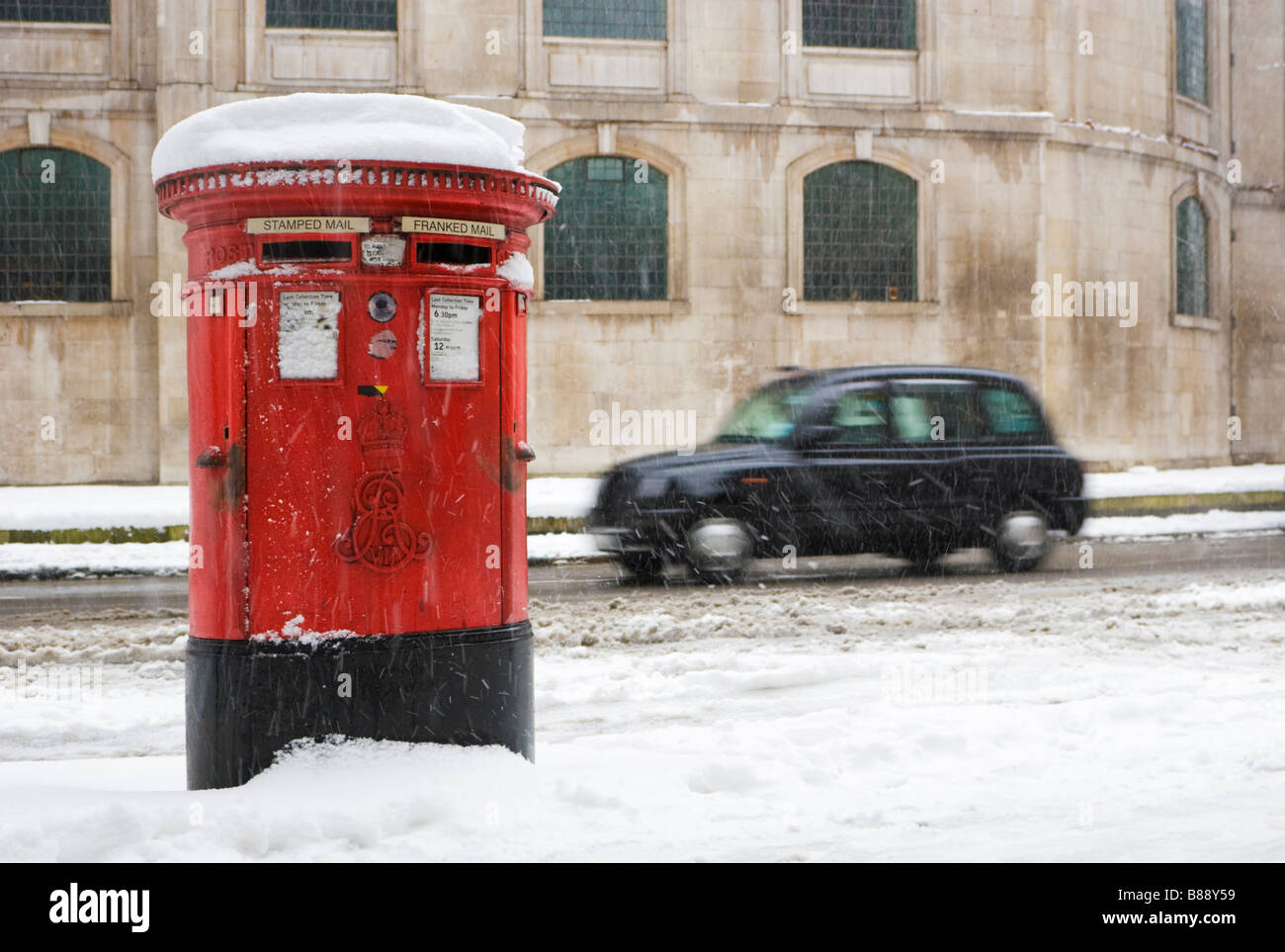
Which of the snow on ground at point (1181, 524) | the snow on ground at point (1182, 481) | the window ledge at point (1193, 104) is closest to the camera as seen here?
the snow on ground at point (1181, 524)

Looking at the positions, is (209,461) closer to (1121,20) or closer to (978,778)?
→ (978,778)

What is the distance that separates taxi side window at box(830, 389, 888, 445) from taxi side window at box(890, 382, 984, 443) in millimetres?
113

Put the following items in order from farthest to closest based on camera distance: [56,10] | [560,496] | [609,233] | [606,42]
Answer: [609,233] → [606,42] → [56,10] → [560,496]

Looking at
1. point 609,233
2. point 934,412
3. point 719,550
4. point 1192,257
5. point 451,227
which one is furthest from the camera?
point 1192,257

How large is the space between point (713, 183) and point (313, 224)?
18.6 meters

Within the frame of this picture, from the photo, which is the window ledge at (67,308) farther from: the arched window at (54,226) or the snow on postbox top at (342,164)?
the snow on postbox top at (342,164)

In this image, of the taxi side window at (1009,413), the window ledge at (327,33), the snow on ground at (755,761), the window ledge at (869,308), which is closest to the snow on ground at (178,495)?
the taxi side window at (1009,413)

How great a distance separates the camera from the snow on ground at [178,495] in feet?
49.0

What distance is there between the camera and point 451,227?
13.9ft

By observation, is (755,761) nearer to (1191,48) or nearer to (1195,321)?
(1195,321)

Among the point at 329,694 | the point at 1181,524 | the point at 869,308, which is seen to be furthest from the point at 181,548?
the point at 869,308

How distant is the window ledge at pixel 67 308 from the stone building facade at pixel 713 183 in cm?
4
